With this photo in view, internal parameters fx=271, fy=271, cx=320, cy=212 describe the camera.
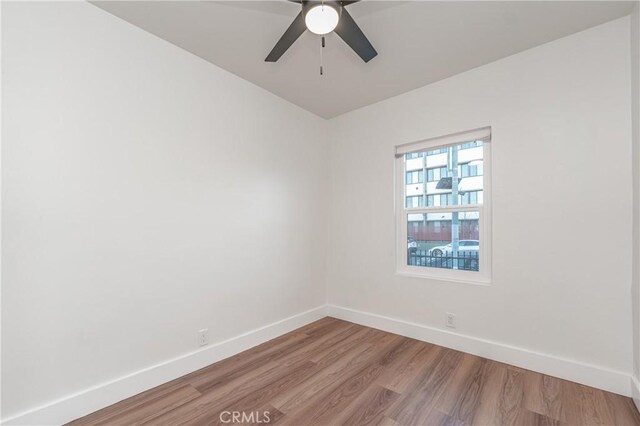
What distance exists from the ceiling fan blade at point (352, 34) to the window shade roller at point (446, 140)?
1.25 m

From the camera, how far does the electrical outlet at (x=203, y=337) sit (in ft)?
7.31

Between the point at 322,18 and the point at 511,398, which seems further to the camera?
the point at 511,398

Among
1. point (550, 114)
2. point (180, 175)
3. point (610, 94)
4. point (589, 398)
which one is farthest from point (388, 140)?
point (589, 398)

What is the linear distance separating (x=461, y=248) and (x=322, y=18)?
2257mm

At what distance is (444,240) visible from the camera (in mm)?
2738

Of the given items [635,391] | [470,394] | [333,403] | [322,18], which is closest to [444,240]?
[470,394]

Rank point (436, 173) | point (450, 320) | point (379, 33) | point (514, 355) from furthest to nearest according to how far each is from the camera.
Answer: point (436, 173), point (450, 320), point (514, 355), point (379, 33)

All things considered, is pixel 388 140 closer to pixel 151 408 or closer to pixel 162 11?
pixel 162 11

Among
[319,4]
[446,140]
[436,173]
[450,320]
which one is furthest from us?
[436,173]

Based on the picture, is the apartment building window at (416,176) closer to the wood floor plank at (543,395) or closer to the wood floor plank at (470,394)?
the wood floor plank at (470,394)

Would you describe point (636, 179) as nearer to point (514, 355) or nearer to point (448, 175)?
point (448, 175)

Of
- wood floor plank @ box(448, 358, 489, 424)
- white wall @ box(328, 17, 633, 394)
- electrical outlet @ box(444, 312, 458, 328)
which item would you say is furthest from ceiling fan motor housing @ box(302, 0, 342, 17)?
electrical outlet @ box(444, 312, 458, 328)

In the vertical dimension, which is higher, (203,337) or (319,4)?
(319,4)

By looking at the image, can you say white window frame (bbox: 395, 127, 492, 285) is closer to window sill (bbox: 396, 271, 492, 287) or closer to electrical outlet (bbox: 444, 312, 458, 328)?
window sill (bbox: 396, 271, 492, 287)
